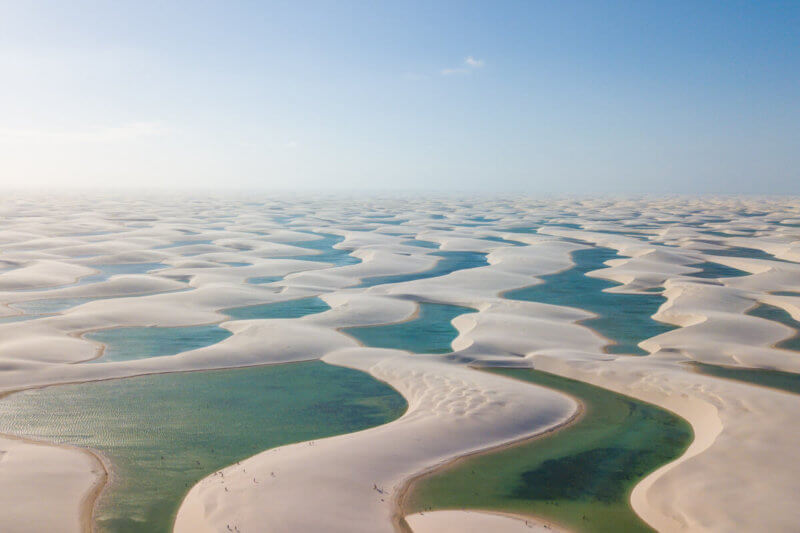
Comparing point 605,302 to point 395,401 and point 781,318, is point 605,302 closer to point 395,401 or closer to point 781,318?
point 781,318

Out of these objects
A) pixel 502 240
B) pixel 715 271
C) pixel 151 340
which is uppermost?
pixel 715 271

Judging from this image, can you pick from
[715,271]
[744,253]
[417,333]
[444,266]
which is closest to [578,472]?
[417,333]

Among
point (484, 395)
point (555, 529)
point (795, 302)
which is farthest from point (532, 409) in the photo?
point (795, 302)

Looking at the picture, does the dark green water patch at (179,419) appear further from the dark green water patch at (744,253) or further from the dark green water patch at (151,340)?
the dark green water patch at (744,253)

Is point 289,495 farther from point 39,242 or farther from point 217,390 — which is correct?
point 39,242

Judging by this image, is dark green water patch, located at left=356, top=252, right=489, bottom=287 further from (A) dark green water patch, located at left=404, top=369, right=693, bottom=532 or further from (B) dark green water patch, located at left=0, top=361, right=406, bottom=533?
(A) dark green water patch, located at left=404, top=369, right=693, bottom=532

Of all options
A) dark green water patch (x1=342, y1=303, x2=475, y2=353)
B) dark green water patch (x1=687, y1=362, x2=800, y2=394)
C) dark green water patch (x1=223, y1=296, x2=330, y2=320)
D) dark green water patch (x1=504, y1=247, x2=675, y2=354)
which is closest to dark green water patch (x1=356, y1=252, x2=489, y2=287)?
dark green water patch (x1=223, y1=296, x2=330, y2=320)

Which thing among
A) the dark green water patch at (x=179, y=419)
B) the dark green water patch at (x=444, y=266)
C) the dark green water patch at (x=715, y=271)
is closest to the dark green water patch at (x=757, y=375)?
the dark green water patch at (x=179, y=419)
